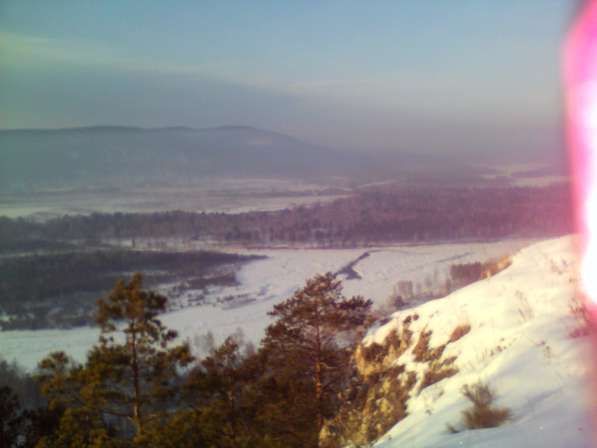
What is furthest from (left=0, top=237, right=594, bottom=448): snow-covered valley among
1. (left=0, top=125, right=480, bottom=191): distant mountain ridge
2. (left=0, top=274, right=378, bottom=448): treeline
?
(left=0, top=125, right=480, bottom=191): distant mountain ridge

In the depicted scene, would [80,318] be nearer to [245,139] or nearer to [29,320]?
[29,320]

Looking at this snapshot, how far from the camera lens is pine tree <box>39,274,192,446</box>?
6164 millimetres

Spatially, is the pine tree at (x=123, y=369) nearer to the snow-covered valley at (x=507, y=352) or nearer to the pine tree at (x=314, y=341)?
the pine tree at (x=314, y=341)

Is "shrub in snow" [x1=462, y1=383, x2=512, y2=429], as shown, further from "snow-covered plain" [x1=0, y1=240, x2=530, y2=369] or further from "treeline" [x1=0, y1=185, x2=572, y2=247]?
"treeline" [x1=0, y1=185, x2=572, y2=247]

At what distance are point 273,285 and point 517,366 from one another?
20.3 metres

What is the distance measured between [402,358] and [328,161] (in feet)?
269

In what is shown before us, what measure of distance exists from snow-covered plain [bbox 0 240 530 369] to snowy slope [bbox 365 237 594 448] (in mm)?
11053

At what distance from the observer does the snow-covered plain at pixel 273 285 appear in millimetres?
18312

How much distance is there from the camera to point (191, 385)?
6.91 meters

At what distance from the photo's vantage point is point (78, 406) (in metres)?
6.37

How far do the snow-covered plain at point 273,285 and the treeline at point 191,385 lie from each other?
8865mm

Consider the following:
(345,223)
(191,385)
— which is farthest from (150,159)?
(191,385)

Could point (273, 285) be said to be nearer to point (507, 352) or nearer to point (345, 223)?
point (345, 223)

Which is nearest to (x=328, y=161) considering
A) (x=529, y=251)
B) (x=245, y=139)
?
(x=245, y=139)
